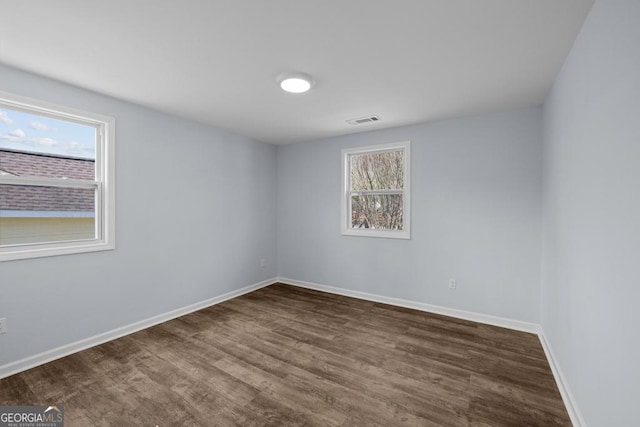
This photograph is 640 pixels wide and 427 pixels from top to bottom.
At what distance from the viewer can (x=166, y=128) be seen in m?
3.35

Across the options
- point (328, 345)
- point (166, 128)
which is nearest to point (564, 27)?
point (328, 345)

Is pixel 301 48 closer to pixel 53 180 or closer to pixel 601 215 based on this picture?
pixel 601 215

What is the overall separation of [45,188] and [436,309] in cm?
445

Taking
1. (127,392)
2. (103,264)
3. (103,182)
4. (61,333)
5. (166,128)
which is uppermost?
(166,128)

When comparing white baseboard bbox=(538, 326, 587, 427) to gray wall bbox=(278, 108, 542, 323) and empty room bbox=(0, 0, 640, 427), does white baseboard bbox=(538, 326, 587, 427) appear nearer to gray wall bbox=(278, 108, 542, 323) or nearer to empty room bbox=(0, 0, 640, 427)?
empty room bbox=(0, 0, 640, 427)

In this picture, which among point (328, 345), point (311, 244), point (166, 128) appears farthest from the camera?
point (311, 244)

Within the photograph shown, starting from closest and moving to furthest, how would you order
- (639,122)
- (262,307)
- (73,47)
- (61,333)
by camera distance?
(639,122) < (73,47) < (61,333) < (262,307)

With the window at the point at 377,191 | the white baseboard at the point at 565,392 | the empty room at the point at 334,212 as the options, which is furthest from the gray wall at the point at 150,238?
the white baseboard at the point at 565,392

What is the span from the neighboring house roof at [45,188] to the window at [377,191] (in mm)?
3190

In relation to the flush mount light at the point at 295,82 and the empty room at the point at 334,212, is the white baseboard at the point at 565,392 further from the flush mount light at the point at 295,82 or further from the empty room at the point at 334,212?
the flush mount light at the point at 295,82

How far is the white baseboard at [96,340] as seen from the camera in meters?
2.28

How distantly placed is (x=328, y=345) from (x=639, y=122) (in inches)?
105

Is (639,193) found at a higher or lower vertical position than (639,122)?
lower

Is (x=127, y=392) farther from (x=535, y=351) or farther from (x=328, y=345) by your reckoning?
(x=535, y=351)
